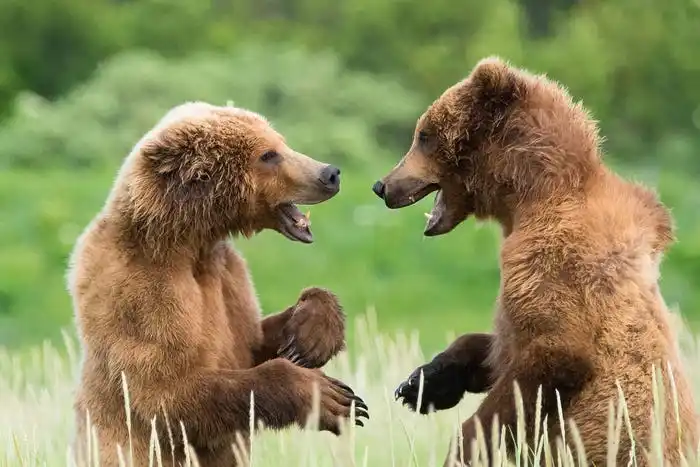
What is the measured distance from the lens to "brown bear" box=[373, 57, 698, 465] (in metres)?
3.97

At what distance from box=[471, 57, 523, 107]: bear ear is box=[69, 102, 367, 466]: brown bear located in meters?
0.58

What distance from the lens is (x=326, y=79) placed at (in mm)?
19547

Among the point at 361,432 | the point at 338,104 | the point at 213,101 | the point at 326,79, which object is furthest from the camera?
the point at 326,79

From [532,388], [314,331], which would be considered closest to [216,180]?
[314,331]

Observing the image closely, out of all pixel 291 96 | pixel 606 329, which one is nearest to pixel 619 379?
pixel 606 329

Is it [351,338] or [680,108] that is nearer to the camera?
[351,338]

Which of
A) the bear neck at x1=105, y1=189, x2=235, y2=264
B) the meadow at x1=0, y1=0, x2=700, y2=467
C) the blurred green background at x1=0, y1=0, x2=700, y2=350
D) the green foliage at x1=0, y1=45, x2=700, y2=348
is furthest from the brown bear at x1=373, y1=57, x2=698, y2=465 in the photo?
the blurred green background at x1=0, y1=0, x2=700, y2=350

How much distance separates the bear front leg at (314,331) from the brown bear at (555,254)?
0.35 m

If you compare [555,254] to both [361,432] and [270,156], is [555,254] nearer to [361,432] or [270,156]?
[270,156]

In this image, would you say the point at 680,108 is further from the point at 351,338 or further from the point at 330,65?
the point at 351,338

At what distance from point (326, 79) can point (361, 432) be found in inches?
560

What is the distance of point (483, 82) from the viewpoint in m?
4.43

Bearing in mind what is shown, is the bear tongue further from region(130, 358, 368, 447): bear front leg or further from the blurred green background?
the blurred green background

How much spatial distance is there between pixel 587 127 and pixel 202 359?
1506mm
